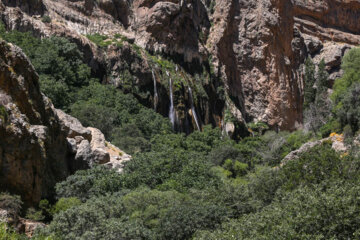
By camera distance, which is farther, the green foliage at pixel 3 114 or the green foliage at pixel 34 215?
the green foliage at pixel 34 215

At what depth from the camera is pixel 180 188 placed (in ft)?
74.8

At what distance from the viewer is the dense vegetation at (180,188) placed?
14058 millimetres

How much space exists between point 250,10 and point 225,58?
9817 mm

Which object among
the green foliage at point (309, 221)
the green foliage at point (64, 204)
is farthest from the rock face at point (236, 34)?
the green foliage at point (309, 221)

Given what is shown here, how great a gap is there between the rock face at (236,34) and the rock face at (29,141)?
23.5 m

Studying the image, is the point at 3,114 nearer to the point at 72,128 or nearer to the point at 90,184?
the point at 90,184

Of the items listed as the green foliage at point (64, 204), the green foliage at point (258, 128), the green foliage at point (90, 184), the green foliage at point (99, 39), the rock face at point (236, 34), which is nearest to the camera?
the green foliage at point (64, 204)

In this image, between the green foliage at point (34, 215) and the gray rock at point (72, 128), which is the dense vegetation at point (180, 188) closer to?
the green foliage at point (34, 215)

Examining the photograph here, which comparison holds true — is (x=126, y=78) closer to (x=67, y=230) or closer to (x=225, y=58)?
(x=225, y=58)

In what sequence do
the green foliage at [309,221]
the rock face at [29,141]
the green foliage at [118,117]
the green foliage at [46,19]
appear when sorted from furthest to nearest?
the green foliage at [46,19] < the green foliage at [118,117] < the rock face at [29,141] < the green foliage at [309,221]

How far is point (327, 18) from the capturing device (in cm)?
8588

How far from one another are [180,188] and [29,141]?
26.5ft

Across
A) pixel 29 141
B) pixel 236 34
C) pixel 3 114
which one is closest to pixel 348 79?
pixel 236 34

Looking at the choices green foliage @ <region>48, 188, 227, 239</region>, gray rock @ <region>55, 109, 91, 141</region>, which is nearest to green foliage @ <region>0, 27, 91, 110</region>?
gray rock @ <region>55, 109, 91, 141</region>
